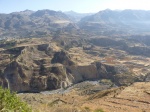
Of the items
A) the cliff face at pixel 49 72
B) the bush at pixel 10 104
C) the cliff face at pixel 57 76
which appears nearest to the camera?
the bush at pixel 10 104

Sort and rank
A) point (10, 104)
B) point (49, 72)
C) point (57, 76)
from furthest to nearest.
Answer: point (49, 72), point (57, 76), point (10, 104)

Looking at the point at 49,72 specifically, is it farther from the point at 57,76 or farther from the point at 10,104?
the point at 10,104

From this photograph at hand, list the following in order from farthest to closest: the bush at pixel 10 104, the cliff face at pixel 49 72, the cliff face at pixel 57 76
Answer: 1. the cliff face at pixel 49 72
2. the cliff face at pixel 57 76
3. the bush at pixel 10 104

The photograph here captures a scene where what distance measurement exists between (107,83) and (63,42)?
62189 mm

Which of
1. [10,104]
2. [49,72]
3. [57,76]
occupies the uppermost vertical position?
[10,104]

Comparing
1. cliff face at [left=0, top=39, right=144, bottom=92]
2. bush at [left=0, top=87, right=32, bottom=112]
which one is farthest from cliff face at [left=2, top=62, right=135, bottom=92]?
bush at [left=0, top=87, right=32, bottom=112]

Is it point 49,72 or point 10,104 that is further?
point 49,72

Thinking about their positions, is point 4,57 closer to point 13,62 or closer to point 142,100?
point 13,62

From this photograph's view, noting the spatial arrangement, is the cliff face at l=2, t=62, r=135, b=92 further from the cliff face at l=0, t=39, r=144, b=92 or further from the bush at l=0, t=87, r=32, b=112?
the bush at l=0, t=87, r=32, b=112

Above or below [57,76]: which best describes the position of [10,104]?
Answer: above

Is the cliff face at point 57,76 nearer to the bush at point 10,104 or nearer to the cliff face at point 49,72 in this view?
the cliff face at point 49,72

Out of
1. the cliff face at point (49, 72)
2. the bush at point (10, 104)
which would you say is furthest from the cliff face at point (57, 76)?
the bush at point (10, 104)

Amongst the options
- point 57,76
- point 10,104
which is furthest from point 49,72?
point 10,104

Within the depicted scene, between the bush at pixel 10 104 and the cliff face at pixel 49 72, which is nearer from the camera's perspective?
the bush at pixel 10 104
